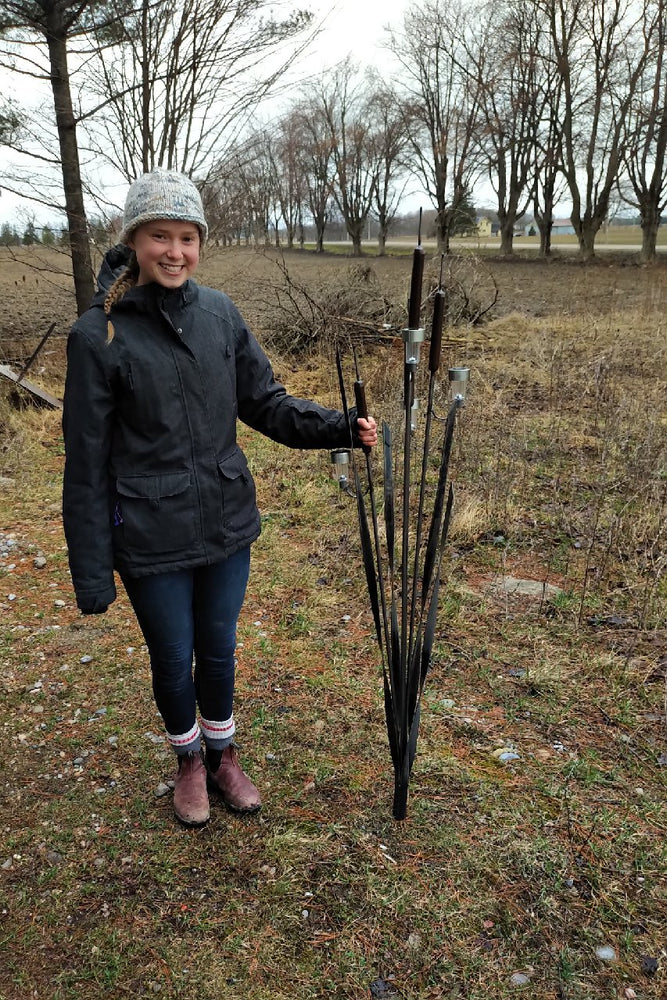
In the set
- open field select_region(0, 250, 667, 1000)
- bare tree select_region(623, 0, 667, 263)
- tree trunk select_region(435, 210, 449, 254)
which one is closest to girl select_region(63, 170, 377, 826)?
open field select_region(0, 250, 667, 1000)

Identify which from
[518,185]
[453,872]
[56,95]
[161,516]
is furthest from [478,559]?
[518,185]

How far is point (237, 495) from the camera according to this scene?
6.30 feet

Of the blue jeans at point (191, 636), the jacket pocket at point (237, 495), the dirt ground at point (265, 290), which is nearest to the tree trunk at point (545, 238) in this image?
the dirt ground at point (265, 290)

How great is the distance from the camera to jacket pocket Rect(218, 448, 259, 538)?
1881mm

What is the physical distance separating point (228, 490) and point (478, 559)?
95.0 inches

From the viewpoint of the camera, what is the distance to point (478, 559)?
3.97m

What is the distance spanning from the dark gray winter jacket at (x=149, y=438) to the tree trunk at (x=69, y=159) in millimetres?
5463

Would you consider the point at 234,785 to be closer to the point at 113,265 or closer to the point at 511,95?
the point at 113,265

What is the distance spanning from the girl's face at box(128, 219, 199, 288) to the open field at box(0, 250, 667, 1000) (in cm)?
171

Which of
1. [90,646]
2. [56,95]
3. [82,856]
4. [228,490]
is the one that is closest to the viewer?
[228,490]

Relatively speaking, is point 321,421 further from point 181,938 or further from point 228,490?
point 181,938

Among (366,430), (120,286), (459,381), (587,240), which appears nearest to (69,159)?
(120,286)

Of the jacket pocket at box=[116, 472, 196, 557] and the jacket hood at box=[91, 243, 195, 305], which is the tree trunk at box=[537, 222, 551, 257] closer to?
the jacket hood at box=[91, 243, 195, 305]

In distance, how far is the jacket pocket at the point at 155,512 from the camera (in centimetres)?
176
